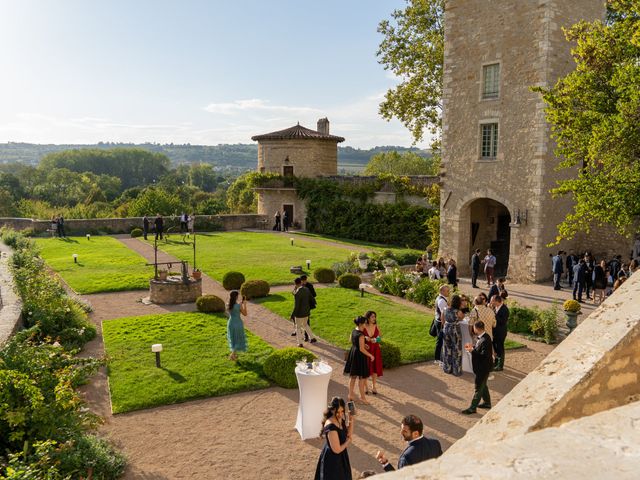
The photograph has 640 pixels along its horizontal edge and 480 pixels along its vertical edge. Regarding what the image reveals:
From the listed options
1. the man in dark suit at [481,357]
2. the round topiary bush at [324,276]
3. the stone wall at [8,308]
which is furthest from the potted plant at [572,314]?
the stone wall at [8,308]

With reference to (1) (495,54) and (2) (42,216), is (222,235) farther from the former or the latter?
(1) (495,54)

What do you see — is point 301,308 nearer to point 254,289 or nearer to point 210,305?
point 210,305

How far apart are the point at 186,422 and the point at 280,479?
2.26 m

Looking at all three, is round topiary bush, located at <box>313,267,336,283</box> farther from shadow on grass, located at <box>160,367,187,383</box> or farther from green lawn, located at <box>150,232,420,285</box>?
shadow on grass, located at <box>160,367,187,383</box>

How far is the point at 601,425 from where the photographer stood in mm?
2631

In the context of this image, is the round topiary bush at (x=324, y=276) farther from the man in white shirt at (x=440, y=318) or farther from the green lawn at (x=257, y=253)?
the man in white shirt at (x=440, y=318)

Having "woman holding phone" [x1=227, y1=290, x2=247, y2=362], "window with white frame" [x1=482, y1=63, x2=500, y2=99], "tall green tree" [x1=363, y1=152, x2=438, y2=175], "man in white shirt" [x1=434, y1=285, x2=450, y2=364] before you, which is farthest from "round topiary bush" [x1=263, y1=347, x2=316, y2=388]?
"tall green tree" [x1=363, y1=152, x2=438, y2=175]

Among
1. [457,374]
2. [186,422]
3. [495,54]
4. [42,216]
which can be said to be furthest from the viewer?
[42,216]

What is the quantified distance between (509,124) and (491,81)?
1827 millimetres

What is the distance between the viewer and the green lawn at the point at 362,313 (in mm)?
12156

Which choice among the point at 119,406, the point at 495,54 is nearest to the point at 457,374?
the point at 119,406

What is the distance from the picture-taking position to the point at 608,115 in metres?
13.2

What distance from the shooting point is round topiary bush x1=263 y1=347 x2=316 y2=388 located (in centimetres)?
983

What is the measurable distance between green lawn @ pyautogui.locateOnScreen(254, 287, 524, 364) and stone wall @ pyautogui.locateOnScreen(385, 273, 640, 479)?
782 cm
